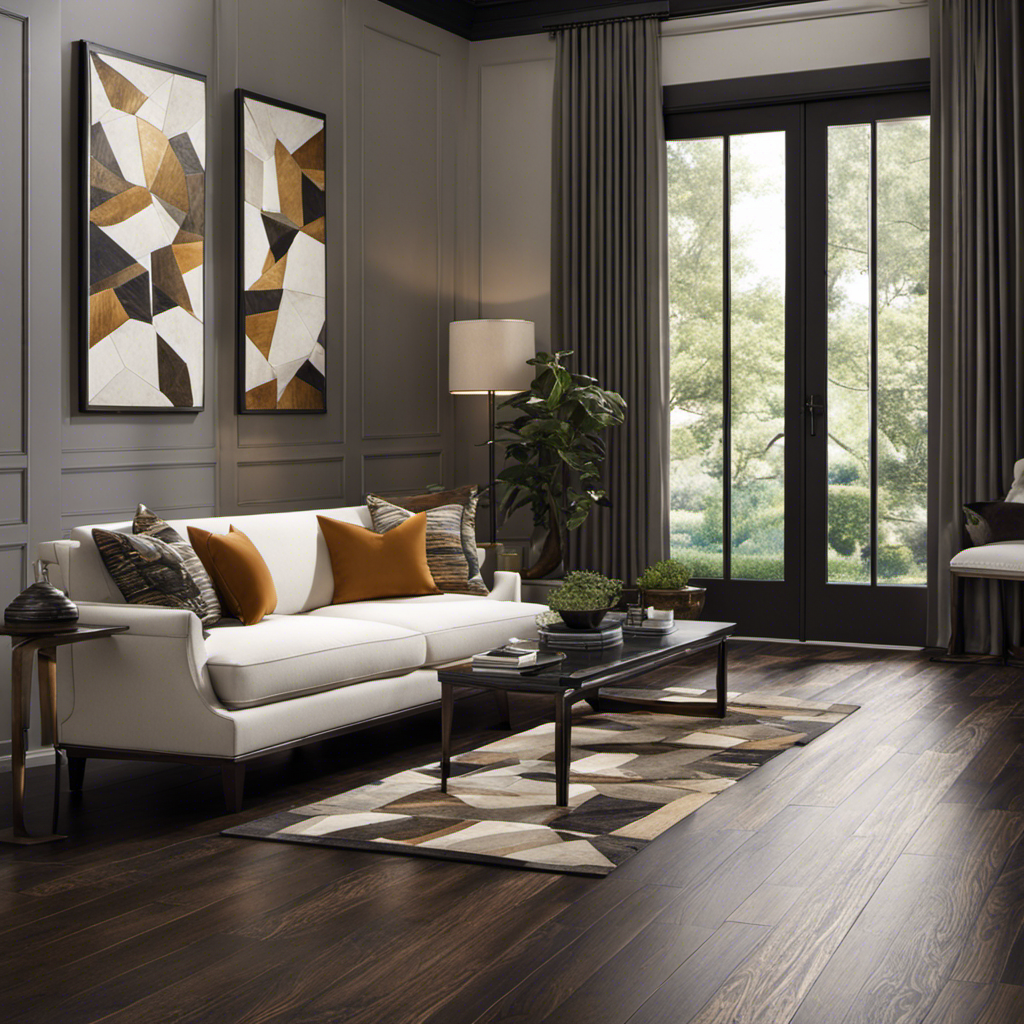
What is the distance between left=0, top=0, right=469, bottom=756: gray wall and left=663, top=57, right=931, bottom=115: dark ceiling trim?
4.43 feet

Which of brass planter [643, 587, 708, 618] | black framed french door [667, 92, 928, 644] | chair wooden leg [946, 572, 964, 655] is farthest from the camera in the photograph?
black framed french door [667, 92, 928, 644]

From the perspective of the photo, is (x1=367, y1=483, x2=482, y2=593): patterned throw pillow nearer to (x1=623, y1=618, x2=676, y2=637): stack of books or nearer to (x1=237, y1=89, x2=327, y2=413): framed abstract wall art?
(x1=237, y1=89, x2=327, y2=413): framed abstract wall art

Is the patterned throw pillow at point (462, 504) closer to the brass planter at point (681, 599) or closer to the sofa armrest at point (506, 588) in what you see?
the sofa armrest at point (506, 588)

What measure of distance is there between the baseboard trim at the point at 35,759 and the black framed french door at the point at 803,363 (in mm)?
3833

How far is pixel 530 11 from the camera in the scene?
747cm

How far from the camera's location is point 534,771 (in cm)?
427

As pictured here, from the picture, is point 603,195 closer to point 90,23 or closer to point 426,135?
point 426,135

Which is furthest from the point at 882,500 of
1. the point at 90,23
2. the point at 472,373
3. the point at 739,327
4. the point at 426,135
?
the point at 90,23

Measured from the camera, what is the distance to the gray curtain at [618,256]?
7.24m

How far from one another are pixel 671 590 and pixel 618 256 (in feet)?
6.36

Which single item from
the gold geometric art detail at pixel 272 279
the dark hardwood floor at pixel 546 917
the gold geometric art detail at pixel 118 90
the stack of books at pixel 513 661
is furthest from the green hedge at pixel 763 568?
the gold geometric art detail at pixel 118 90

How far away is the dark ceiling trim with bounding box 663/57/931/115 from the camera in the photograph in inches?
264

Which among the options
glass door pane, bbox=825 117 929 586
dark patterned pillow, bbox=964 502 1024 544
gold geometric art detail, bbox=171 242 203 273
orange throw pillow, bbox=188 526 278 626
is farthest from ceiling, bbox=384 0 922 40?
orange throw pillow, bbox=188 526 278 626

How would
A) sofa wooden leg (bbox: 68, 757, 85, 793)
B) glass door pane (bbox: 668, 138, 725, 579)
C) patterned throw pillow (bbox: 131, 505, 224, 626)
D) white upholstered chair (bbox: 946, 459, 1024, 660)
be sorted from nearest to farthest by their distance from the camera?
sofa wooden leg (bbox: 68, 757, 85, 793)
patterned throw pillow (bbox: 131, 505, 224, 626)
white upholstered chair (bbox: 946, 459, 1024, 660)
glass door pane (bbox: 668, 138, 725, 579)
